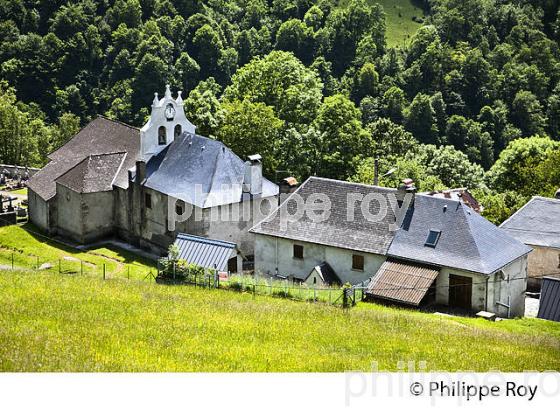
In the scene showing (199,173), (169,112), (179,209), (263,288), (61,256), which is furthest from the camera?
(169,112)

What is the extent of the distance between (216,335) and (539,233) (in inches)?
1181

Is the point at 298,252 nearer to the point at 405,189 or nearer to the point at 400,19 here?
the point at 405,189

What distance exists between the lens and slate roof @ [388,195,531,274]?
4297 cm

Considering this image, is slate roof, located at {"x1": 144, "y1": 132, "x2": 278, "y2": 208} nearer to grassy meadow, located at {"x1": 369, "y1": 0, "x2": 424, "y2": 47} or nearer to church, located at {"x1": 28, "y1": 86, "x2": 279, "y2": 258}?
church, located at {"x1": 28, "y1": 86, "x2": 279, "y2": 258}

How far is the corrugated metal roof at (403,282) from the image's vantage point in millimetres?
41594

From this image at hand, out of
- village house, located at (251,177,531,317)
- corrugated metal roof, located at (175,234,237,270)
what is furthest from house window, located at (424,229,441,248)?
corrugated metal roof, located at (175,234,237,270)

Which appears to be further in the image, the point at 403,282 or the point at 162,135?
the point at 162,135

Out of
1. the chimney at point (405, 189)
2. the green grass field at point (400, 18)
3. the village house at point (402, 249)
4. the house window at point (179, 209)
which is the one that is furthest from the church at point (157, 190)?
the green grass field at point (400, 18)

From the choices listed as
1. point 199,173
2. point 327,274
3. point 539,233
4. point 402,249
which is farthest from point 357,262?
point 199,173

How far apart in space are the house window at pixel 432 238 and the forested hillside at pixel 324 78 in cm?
2528

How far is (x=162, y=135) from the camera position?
57969mm

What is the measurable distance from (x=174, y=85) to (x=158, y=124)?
71500 mm

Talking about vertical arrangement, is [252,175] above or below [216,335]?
above

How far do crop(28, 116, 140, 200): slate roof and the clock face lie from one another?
3740 millimetres
